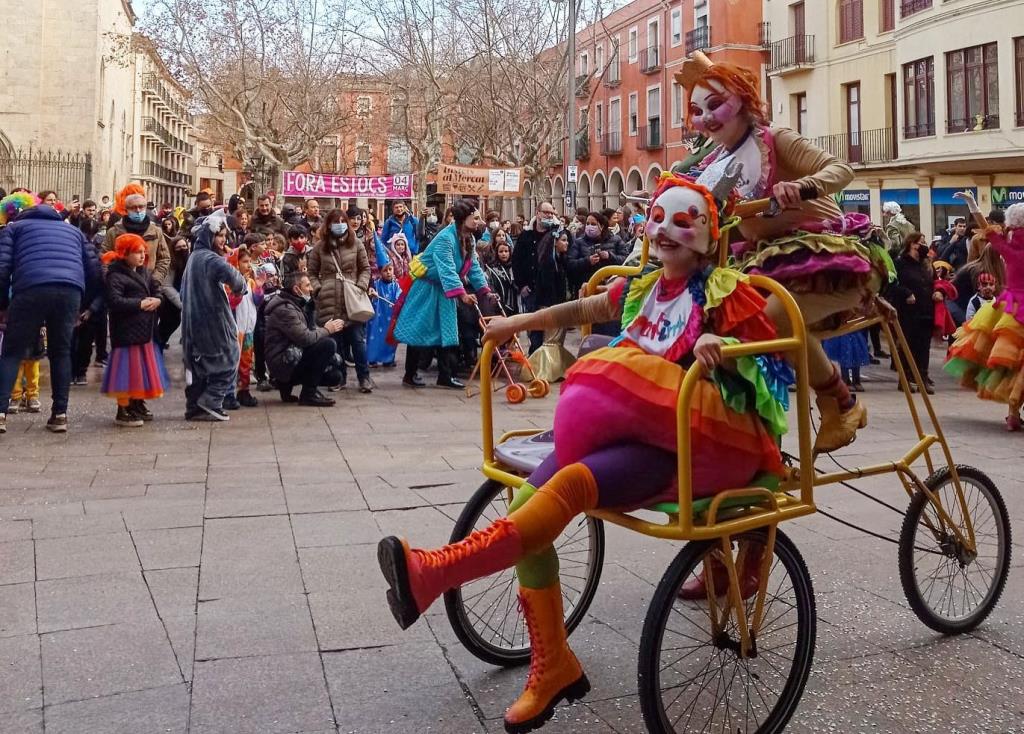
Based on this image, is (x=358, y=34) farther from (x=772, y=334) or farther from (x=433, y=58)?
(x=772, y=334)

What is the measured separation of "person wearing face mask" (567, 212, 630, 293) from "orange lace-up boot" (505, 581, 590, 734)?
1088cm

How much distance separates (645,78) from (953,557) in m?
46.8

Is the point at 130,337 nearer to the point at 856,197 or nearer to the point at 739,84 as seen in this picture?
the point at 739,84

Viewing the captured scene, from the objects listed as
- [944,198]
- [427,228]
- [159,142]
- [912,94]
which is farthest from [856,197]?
[159,142]

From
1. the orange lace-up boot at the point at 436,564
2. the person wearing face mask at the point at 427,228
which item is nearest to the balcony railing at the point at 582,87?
the person wearing face mask at the point at 427,228

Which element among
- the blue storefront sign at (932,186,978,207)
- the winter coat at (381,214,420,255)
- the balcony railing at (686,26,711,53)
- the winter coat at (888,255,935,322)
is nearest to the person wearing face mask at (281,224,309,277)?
the winter coat at (381,214,420,255)

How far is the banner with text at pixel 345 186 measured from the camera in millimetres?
21516

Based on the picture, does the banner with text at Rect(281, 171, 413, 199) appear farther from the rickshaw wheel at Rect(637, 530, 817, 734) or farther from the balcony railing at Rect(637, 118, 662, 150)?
the balcony railing at Rect(637, 118, 662, 150)

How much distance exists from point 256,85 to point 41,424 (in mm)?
24637

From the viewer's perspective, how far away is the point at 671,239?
3480 millimetres

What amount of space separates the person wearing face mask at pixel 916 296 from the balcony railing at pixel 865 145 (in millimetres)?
21235

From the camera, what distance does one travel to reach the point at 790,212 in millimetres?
4176

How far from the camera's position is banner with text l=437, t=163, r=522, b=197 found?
22.4 meters

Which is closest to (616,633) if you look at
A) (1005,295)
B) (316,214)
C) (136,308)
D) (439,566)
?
(439,566)
